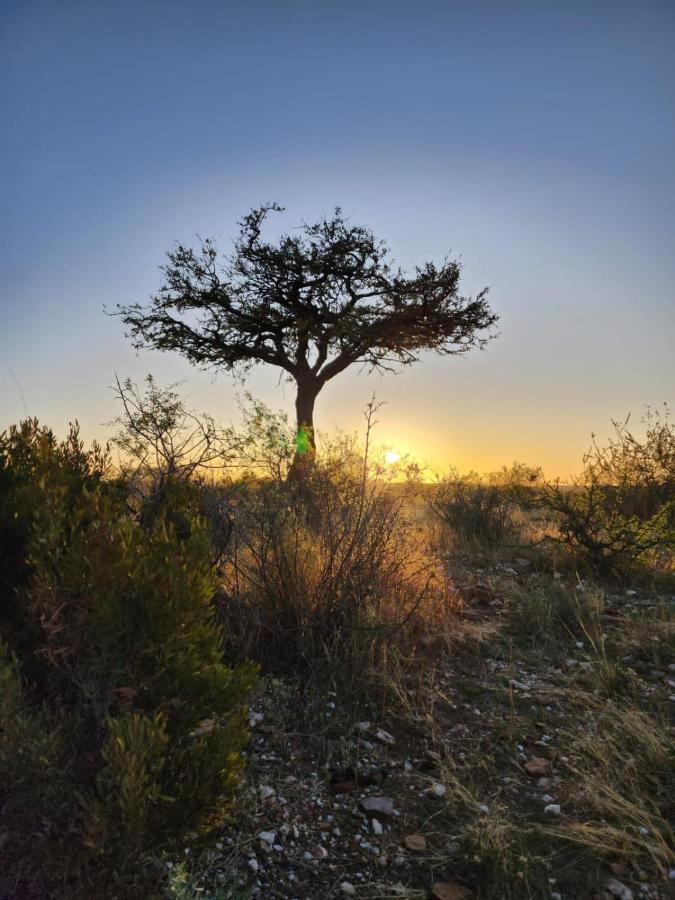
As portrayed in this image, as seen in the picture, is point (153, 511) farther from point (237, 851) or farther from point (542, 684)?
point (542, 684)

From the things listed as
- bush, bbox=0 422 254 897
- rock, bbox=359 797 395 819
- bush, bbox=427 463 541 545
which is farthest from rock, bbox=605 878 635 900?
bush, bbox=427 463 541 545

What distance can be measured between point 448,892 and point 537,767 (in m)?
1.00

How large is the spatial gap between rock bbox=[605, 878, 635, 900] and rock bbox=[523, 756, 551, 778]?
0.69m

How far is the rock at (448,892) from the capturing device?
2.01 meters

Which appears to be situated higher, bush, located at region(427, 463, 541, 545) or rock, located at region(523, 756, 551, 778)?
bush, located at region(427, 463, 541, 545)

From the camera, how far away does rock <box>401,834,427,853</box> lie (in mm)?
2281

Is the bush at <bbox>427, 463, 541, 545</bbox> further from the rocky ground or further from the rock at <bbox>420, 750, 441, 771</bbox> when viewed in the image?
the rock at <bbox>420, 750, 441, 771</bbox>

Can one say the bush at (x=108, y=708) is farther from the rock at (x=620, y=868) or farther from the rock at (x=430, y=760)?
the rock at (x=620, y=868)

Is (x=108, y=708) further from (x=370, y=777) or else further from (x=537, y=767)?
(x=537, y=767)

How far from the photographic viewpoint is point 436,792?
2648mm

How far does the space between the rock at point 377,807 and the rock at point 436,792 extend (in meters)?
0.21

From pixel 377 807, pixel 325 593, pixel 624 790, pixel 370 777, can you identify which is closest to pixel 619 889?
pixel 624 790

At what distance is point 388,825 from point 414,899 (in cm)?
41

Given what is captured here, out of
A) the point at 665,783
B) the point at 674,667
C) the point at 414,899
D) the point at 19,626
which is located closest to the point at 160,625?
the point at 19,626
